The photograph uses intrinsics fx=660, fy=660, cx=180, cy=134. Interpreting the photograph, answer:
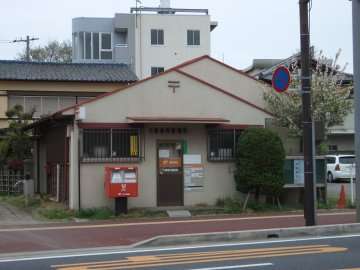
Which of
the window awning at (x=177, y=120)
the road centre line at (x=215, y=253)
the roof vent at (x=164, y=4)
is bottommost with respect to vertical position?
the road centre line at (x=215, y=253)

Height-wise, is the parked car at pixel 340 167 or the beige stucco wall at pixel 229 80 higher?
the beige stucco wall at pixel 229 80

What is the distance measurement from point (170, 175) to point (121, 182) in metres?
2.08

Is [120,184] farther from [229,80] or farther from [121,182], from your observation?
[229,80]

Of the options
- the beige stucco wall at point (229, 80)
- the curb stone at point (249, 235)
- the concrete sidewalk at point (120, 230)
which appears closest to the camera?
the curb stone at point (249, 235)

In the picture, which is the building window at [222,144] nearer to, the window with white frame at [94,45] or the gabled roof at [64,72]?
the gabled roof at [64,72]

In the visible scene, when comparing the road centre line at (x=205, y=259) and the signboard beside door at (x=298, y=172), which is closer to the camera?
the road centre line at (x=205, y=259)

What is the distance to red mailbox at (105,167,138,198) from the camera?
1906 centimetres

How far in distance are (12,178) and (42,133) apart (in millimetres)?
2789

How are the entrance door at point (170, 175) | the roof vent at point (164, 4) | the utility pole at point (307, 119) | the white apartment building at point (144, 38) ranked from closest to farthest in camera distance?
1. the utility pole at point (307, 119)
2. the entrance door at point (170, 175)
3. the white apartment building at point (144, 38)
4. the roof vent at point (164, 4)

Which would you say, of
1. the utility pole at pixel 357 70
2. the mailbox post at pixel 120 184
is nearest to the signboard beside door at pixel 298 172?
the utility pole at pixel 357 70

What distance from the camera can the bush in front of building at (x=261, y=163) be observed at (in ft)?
66.3

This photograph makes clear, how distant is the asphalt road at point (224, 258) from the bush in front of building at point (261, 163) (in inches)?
256

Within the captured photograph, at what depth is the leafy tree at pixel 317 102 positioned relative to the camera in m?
22.7

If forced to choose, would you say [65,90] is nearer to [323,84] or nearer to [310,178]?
[323,84]
